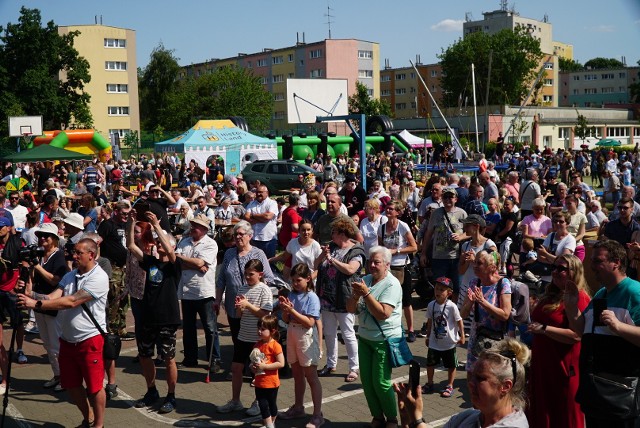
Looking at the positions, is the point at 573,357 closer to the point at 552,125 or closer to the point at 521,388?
the point at 521,388

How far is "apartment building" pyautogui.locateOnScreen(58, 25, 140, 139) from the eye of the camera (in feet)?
234

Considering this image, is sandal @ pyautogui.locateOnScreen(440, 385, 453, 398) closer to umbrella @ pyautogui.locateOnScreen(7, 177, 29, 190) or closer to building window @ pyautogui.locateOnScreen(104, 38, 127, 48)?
umbrella @ pyautogui.locateOnScreen(7, 177, 29, 190)

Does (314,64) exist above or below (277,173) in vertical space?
above

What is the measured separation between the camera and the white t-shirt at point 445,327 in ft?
22.9

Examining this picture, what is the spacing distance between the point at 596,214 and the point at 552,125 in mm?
65909

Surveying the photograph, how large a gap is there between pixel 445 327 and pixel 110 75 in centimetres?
7064

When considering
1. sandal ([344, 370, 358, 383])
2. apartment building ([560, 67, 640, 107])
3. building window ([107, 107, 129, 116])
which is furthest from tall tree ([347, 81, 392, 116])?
sandal ([344, 370, 358, 383])

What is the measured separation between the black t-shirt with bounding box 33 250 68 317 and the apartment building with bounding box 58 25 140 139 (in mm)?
66002

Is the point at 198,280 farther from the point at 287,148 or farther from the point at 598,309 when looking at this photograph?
the point at 287,148

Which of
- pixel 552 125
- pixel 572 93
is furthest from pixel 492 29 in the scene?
pixel 552 125

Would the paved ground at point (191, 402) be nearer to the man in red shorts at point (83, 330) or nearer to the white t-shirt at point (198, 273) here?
the man in red shorts at point (83, 330)

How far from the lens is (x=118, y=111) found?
7312 cm

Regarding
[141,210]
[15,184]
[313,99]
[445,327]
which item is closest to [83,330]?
[141,210]

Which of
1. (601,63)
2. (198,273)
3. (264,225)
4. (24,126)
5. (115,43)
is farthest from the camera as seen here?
(601,63)
